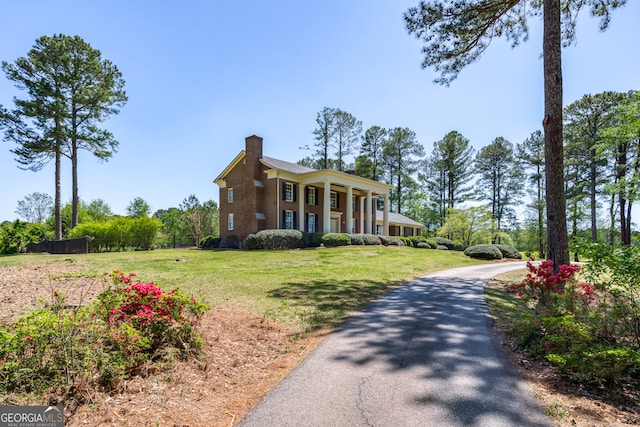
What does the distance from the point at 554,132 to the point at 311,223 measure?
69.5 ft

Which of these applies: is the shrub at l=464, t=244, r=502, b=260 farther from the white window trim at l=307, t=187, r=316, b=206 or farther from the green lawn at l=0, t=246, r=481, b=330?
the white window trim at l=307, t=187, r=316, b=206

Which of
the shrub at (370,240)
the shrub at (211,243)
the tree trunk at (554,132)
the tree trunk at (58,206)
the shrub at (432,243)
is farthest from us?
the shrub at (432,243)

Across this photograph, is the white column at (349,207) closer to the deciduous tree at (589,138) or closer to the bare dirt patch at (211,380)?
the deciduous tree at (589,138)

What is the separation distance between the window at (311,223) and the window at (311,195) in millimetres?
1089

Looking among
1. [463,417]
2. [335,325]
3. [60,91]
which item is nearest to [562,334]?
[463,417]

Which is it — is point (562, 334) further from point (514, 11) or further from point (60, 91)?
point (60, 91)

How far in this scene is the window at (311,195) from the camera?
27625 mm

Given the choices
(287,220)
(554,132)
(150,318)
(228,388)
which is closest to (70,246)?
(287,220)

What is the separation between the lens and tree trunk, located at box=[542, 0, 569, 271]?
768 cm

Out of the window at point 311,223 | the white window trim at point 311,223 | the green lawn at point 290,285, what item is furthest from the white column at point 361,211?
the green lawn at point 290,285

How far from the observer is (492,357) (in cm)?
434

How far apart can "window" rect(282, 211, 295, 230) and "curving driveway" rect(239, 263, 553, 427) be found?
19300 millimetres

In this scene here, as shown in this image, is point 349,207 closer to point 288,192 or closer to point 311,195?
point 311,195

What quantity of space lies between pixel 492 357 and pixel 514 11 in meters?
11.2
